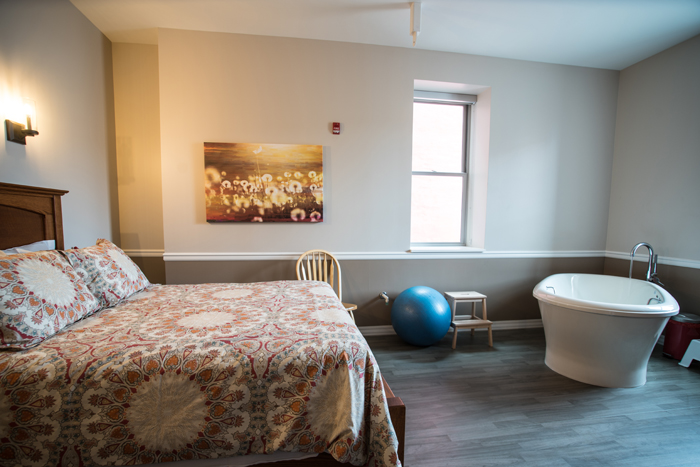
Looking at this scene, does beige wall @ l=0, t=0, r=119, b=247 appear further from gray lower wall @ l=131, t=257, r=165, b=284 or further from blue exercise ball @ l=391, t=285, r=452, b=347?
blue exercise ball @ l=391, t=285, r=452, b=347

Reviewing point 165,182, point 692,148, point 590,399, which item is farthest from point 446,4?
point 590,399

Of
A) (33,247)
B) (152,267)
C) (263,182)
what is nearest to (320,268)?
(263,182)

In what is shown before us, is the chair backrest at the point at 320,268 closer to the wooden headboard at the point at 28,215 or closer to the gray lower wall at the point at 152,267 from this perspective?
the gray lower wall at the point at 152,267

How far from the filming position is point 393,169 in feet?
10.4

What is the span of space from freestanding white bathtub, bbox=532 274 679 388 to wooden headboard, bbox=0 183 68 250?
3591 mm

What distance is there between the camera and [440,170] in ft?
11.7

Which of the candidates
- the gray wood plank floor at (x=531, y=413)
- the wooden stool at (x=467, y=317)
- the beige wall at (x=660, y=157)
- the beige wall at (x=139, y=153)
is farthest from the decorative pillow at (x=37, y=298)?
the beige wall at (x=660, y=157)

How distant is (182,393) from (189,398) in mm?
31

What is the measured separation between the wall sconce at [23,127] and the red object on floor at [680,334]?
16.7 feet

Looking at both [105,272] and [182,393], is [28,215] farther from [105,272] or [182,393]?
[182,393]

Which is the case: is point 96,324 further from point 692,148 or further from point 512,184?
point 692,148

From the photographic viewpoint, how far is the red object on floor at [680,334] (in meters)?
2.60

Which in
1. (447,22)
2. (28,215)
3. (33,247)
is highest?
(447,22)

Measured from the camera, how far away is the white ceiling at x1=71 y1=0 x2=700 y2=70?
246cm
